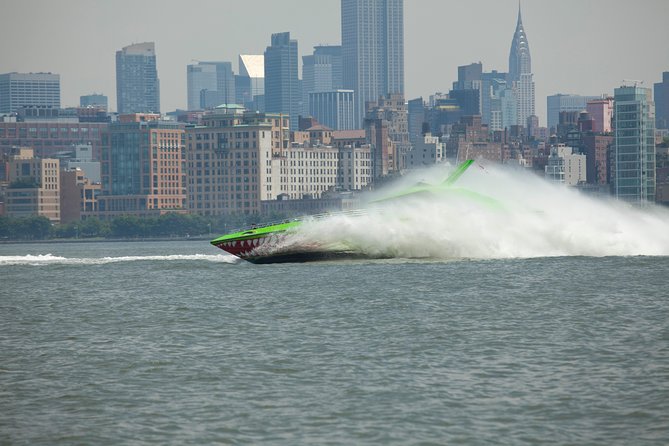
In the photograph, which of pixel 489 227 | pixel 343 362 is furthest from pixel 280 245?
pixel 343 362

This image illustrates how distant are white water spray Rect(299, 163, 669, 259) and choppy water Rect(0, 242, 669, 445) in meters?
5.37

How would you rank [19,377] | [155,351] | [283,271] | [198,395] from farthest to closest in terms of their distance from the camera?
1. [283,271]
2. [155,351]
3. [19,377]
4. [198,395]

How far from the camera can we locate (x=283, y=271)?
6444cm

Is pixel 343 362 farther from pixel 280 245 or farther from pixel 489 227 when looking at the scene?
pixel 489 227

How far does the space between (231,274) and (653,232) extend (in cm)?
2287

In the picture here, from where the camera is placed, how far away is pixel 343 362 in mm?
34562

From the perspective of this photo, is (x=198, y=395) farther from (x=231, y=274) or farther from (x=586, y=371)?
(x=231, y=274)

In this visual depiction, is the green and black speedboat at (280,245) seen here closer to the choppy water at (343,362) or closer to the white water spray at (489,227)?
the white water spray at (489,227)

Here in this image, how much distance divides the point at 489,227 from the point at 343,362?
3254 cm

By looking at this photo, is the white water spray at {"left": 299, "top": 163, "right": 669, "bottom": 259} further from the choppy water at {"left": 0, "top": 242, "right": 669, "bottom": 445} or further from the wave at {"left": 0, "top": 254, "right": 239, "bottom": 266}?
the wave at {"left": 0, "top": 254, "right": 239, "bottom": 266}

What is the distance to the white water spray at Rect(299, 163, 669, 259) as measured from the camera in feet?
210

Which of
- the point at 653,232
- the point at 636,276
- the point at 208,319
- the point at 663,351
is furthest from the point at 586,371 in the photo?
the point at 653,232

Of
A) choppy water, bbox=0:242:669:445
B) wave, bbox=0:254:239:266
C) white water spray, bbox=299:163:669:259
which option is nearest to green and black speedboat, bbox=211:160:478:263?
white water spray, bbox=299:163:669:259

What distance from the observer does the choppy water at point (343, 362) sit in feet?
89.2
